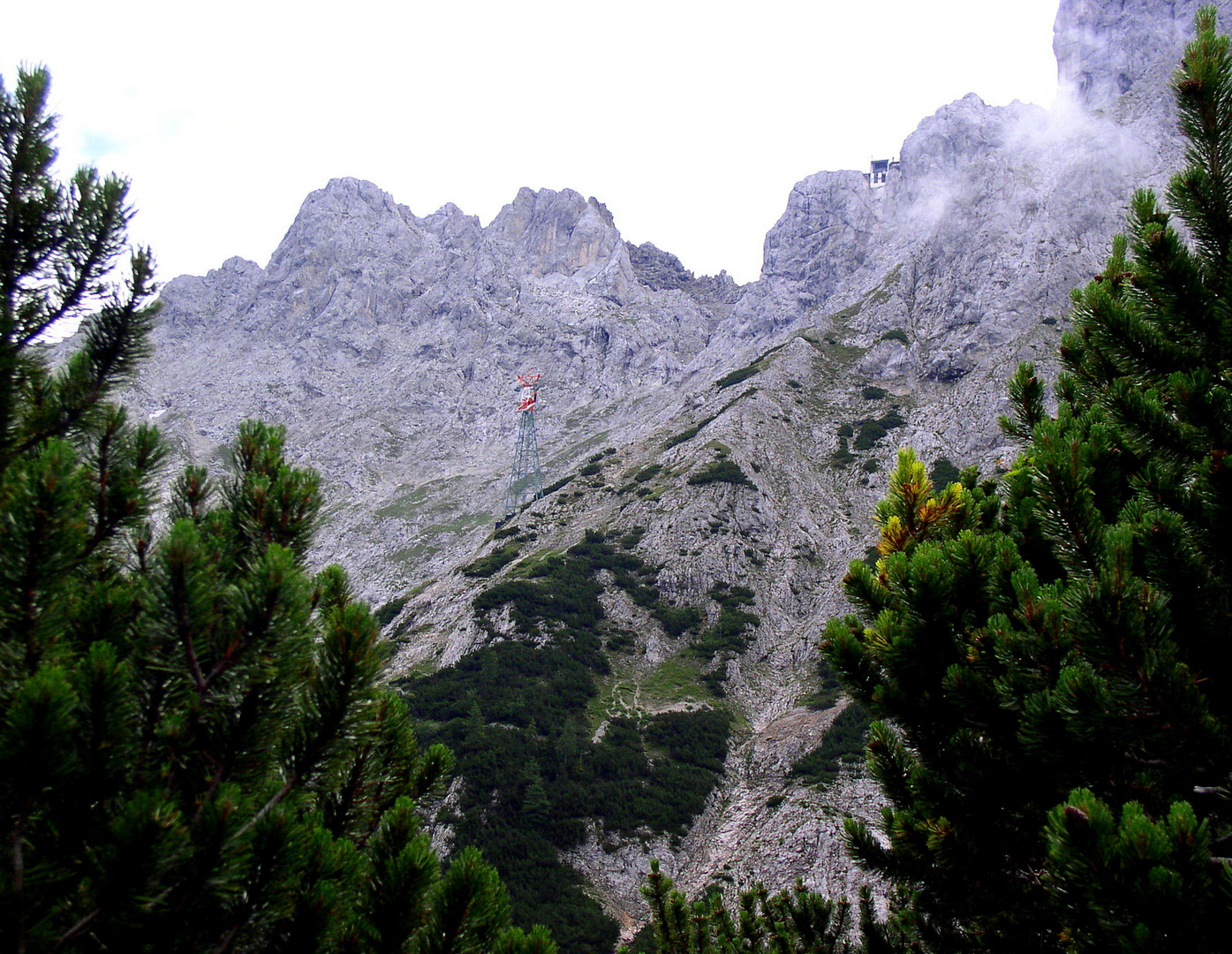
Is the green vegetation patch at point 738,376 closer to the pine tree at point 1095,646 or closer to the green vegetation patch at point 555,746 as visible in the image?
the green vegetation patch at point 555,746

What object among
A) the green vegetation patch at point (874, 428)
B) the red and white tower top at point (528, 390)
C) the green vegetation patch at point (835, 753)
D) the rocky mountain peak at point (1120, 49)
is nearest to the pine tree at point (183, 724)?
the green vegetation patch at point (835, 753)

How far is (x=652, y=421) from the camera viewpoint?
362 ft

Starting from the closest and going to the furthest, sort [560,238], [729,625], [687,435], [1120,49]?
[729,625]
[687,435]
[1120,49]
[560,238]

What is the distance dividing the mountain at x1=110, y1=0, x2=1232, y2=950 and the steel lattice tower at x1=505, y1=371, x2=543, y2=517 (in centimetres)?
400

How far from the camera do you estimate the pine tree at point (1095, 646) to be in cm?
284

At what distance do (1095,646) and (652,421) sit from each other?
107895 mm

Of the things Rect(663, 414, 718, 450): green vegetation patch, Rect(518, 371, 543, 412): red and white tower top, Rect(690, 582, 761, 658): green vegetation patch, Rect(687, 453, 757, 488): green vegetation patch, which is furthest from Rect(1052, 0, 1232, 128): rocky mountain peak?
Rect(690, 582, 761, 658): green vegetation patch

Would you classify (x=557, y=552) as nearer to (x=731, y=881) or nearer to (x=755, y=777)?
(x=755, y=777)

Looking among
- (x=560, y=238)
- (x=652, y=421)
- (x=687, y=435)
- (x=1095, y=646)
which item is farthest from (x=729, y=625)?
(x=560, y=238)

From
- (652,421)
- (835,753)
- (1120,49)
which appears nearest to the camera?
(835,753)

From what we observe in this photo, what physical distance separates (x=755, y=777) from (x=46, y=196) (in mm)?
41690

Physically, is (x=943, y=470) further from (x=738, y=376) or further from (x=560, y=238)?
(x=560, y=238)

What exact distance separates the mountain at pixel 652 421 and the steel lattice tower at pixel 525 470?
13.1 ft

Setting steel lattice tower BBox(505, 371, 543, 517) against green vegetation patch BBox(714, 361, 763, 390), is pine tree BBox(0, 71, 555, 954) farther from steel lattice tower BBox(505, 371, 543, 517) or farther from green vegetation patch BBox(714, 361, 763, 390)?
green vegetation patch BBox(714, 361, 763, 390)
